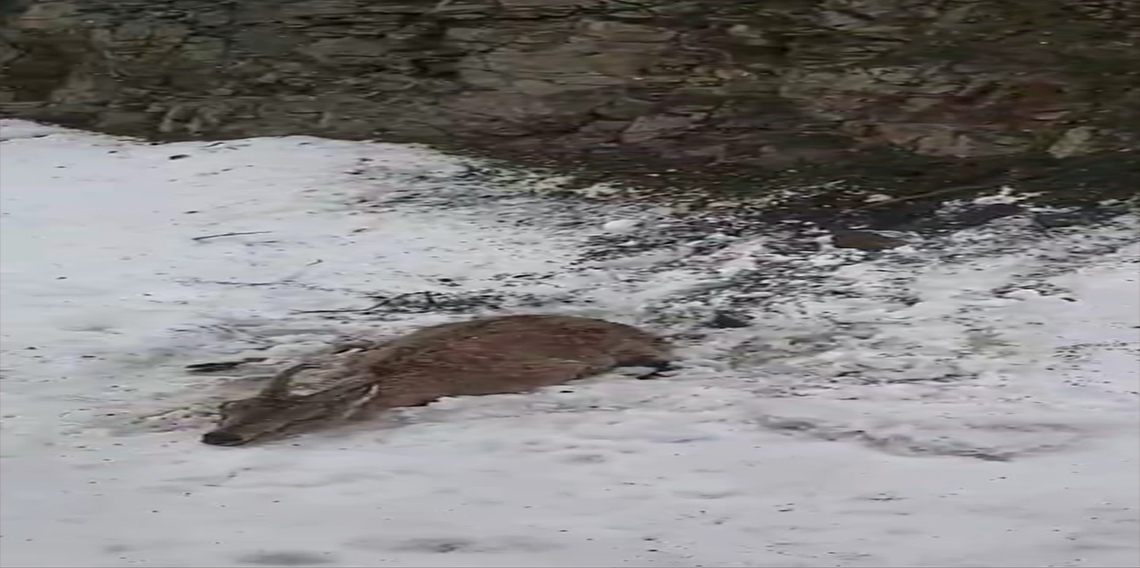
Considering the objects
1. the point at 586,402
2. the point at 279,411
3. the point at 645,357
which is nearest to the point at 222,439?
the point at 279,411

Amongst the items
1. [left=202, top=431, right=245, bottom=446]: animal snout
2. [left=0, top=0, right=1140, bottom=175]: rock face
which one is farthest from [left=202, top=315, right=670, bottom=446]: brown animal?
[left=0, top=0, right=1140, bottom=175]: rock face

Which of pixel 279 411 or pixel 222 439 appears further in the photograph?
pixel 279 411

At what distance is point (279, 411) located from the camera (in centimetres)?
493

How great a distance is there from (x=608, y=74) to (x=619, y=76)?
0.29 feet

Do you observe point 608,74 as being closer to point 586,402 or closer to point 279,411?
point 586,402

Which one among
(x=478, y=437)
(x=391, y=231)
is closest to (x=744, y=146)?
(x=391, y=231)

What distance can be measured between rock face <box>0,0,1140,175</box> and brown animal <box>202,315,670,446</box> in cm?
403

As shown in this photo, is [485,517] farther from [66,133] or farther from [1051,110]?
[66,133]

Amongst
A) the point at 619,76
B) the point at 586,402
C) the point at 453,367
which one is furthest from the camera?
the point at 619,76

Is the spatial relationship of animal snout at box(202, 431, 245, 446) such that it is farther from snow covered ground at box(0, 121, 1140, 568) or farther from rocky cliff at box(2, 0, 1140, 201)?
rocky cliff at box(2, 0, 1140, 201)

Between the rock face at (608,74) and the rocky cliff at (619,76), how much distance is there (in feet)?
0.05

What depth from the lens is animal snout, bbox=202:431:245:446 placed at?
469 cm

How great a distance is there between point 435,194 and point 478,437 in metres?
4.57

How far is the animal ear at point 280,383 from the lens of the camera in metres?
5.12
